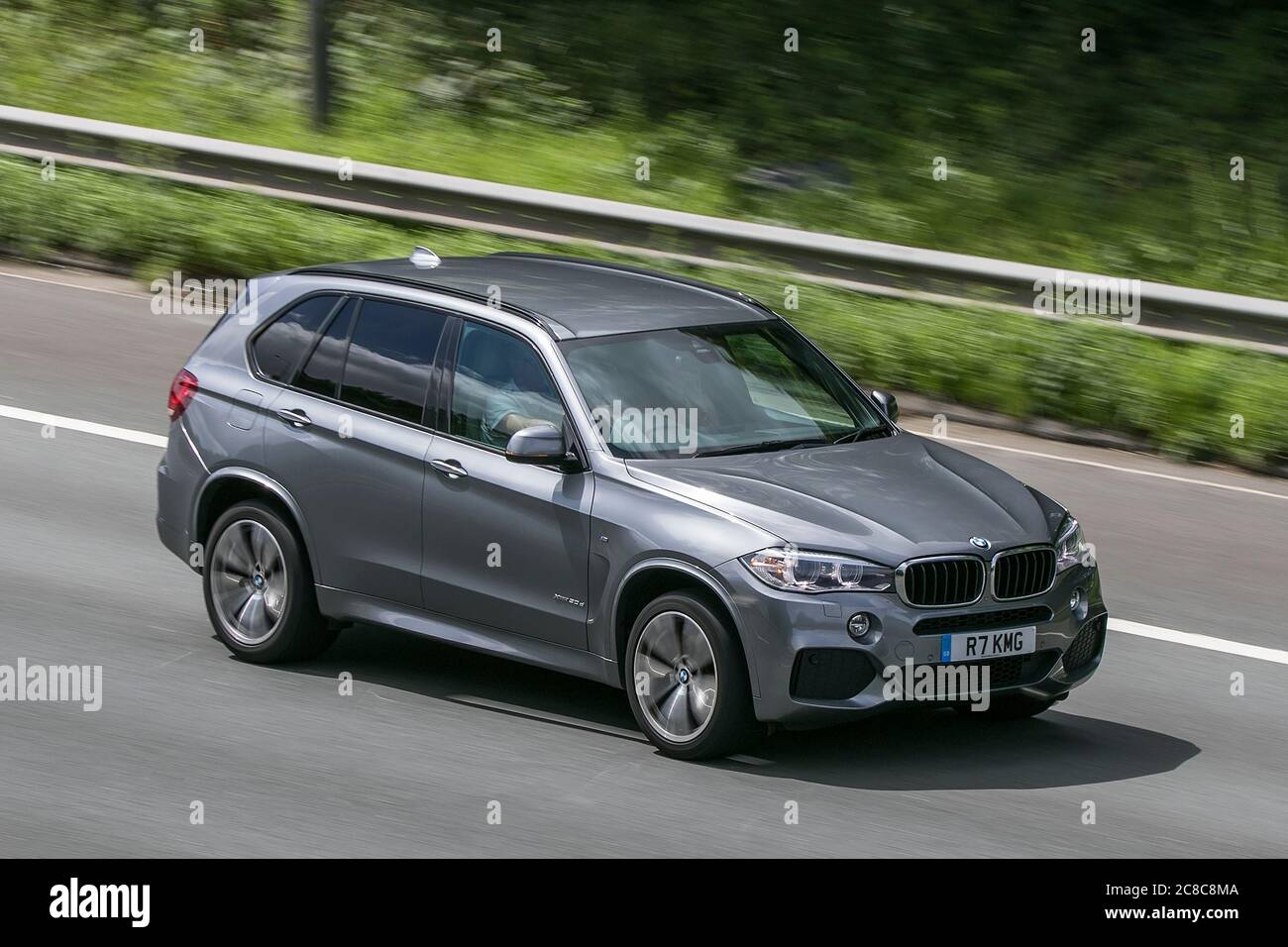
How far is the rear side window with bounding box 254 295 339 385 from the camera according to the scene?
9.00m

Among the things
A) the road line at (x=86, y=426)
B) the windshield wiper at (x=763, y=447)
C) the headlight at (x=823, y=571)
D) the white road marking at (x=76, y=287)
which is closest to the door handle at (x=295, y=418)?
the windshield wiper at (x=763, y=447)

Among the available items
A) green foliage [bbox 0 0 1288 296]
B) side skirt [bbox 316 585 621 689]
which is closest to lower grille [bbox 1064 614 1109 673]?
side skirt [bbox 316 585 621 689]

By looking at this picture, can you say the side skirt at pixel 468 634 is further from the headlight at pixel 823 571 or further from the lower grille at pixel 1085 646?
the lower grille at pixel 1085 646

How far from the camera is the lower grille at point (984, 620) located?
7328 mm

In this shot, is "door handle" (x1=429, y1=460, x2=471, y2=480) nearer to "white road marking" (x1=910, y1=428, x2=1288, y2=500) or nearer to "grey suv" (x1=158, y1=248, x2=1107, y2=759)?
"grey suv" (x1=158, y1=248, x2=1107, y2=759)

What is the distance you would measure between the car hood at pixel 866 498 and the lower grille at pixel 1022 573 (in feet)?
0.16

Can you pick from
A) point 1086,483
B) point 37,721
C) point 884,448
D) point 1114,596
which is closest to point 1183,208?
point 1086,483

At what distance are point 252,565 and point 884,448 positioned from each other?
9.45 ft

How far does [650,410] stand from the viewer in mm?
8055

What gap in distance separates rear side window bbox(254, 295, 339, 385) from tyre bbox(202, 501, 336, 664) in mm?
643

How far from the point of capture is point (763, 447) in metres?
8.06

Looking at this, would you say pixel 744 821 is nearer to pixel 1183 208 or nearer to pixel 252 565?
pixel 252 565

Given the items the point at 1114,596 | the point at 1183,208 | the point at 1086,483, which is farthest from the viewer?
the point at 1183,208

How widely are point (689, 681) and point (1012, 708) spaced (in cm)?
157
